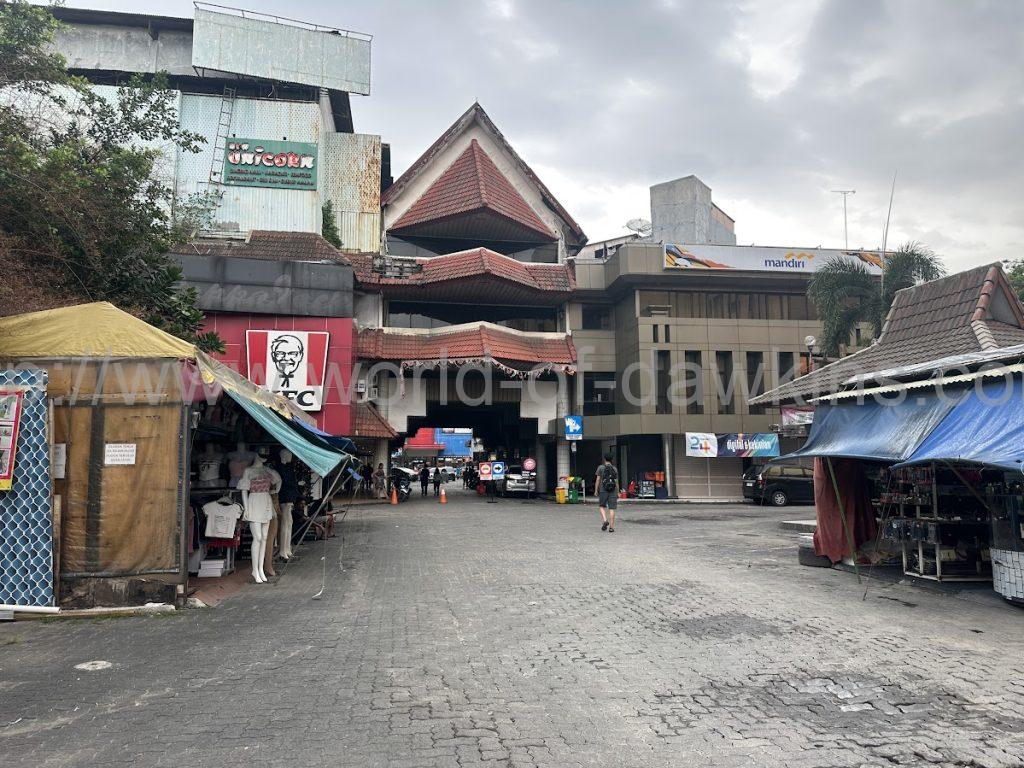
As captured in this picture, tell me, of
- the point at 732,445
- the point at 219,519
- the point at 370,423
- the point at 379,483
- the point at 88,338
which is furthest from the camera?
the point at 732,445

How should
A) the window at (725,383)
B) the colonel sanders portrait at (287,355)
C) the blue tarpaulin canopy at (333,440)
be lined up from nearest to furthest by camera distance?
the blue tarpaulin canopy at (333,440) < the colonel sanders portrait at (287,355) < the window at (725,383)

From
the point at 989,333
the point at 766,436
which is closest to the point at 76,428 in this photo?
the point at 989,333

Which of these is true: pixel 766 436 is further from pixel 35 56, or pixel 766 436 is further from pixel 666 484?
pixel 35 56

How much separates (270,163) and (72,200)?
68.4 feet

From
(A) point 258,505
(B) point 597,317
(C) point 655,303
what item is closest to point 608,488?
(A) point 258,505

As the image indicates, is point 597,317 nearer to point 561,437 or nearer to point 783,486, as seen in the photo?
point 561,437

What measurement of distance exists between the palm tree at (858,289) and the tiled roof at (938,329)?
11226 mm

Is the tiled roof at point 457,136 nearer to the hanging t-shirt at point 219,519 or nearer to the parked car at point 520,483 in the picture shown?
the parked car at point 520,483

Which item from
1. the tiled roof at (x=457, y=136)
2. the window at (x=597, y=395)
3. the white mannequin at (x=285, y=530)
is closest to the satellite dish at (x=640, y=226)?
the tiled roof at (x=457, y=136)

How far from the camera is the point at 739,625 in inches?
275

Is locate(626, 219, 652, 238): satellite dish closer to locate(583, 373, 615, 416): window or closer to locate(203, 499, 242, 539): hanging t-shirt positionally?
locate(583, 373, 615, 416): window

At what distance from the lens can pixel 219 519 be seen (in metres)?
9.45

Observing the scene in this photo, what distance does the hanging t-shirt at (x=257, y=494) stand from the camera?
9508 mm

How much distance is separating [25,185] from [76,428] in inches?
178
